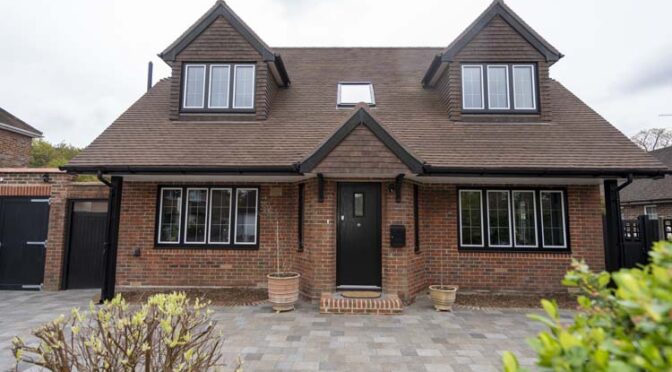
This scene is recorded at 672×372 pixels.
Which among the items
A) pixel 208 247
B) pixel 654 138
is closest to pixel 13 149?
pixel 208 247

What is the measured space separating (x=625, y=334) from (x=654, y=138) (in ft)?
140

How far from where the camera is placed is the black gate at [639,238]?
8.23 metres

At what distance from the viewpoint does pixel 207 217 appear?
324 inches

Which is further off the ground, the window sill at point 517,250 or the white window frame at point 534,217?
the white window frame at point 534,217

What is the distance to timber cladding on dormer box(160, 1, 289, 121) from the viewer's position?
902cm

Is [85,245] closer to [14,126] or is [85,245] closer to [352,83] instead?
[14,126]

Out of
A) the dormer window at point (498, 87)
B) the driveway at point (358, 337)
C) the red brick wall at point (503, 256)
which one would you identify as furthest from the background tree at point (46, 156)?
the dormer window at point (498, 87)

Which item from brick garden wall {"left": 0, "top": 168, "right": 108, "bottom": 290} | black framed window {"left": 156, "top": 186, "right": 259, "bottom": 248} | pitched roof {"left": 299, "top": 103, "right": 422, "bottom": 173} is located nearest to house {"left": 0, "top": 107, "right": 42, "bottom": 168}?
brick garden wall {"left": 0, "top": 168, "right": 108, "bottom": 290}

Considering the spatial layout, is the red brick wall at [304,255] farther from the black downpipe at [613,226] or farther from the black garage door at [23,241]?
the black garage door at [23,241]

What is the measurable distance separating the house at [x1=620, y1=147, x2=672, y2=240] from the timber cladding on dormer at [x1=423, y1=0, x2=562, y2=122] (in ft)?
38.9

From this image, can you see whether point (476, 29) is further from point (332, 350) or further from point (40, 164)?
point (40, 164)

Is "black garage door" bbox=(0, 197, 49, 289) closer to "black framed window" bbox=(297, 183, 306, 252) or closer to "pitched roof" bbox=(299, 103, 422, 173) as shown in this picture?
"black framed window" bbox=(297, 183, 306, 252)

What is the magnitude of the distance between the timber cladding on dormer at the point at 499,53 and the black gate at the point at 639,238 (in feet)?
11.6

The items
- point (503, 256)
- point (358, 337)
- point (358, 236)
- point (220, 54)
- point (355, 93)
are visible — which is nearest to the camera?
point (358, 337)
